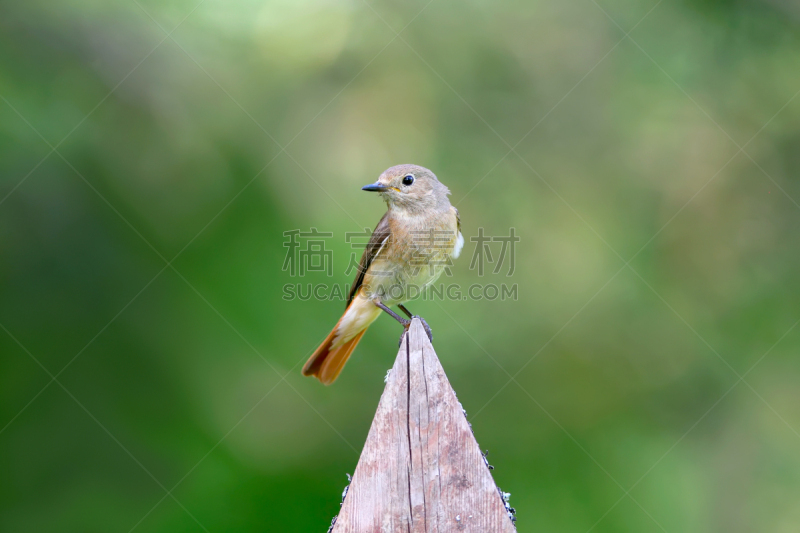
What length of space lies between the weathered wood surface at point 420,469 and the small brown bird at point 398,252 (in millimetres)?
1460

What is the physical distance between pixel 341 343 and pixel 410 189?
915mm

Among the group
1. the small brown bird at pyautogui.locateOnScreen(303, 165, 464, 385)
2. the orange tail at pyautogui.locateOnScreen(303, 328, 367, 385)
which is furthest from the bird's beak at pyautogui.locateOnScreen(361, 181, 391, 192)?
the orange tail at pyautogui.locateOnScreen(303, 328, 367, 385)

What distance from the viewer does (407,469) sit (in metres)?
1.76

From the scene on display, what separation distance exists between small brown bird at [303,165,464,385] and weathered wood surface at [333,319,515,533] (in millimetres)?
1460

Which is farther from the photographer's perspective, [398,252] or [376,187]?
[398,252]

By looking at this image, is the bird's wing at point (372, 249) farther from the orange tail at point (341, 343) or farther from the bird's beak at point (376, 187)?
the bird's beak at point (376, 187)

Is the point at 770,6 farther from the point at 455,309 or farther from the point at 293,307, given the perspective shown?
the point at 293,307

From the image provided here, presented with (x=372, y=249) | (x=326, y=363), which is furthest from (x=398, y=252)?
(x=326, y=363)

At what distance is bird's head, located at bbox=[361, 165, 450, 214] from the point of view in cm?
331

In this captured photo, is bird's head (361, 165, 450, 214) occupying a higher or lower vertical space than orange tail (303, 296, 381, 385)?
higher

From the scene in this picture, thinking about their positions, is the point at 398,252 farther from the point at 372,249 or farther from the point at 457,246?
the point at 457,246

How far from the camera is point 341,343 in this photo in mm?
3377

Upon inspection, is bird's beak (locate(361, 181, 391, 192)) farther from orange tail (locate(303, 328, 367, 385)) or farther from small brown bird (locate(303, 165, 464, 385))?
orange tail (locate(303, 328, 367, 385))

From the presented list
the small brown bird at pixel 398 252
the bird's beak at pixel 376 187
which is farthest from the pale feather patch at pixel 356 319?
the bird's beak at pixel 376 187
